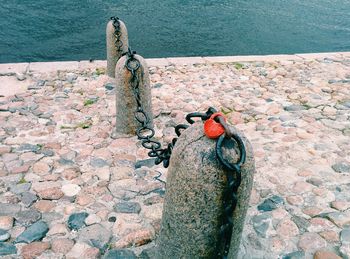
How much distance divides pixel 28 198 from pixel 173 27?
912 centimetres

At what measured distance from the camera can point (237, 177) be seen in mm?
2195

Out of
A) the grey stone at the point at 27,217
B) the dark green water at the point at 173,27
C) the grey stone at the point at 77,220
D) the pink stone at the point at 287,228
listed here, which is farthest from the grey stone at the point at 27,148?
the dark green water at the point at 173,27

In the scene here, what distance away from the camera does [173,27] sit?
12.1 metres

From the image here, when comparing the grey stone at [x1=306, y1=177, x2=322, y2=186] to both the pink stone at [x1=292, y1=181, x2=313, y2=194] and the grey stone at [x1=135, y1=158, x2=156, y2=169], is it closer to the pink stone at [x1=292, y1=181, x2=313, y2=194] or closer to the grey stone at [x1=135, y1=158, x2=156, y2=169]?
the pink stone at [x1=292, y1=181, x2=313, y2=194]

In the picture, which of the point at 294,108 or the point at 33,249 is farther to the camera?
the point at 294,108

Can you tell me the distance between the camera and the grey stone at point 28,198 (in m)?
3.75

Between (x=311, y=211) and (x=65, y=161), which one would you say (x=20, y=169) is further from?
(x=311, y=211)

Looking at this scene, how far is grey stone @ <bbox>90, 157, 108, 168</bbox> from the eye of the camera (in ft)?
14.5

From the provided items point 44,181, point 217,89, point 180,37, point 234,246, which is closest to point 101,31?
point 180,37

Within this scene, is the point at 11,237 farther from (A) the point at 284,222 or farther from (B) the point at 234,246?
(A) the point at 284,222

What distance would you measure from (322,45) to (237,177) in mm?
10688

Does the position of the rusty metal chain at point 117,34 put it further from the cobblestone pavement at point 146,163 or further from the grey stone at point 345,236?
the grey stone at point 345,236

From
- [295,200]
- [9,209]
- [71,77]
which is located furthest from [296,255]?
[71,77]

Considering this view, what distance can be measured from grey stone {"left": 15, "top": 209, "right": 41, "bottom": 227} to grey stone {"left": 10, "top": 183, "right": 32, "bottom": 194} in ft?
1.08
